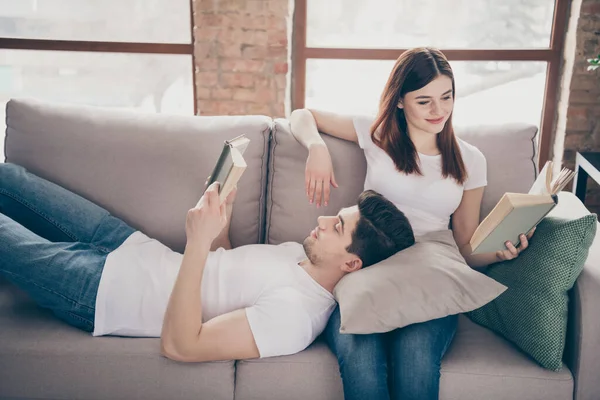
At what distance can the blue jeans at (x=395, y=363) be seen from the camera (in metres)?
1.39

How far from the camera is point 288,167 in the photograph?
6.38ft

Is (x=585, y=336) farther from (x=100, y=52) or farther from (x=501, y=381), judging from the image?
(x=100, y=52)

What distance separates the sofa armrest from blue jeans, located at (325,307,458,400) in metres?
0.33

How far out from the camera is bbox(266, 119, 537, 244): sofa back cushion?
74.7 inches

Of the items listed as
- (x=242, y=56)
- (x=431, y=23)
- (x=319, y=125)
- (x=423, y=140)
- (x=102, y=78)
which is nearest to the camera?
(x=423, y=140)

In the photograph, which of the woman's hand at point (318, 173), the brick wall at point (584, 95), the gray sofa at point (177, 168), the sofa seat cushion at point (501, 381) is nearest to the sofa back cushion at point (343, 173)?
the gray sofa at point (177, 168)

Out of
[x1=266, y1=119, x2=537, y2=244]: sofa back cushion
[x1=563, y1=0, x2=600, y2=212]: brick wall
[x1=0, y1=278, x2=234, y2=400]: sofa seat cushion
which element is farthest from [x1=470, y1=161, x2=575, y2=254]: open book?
[x1=563, y1=0, x2=600, y2=212]: brick wall

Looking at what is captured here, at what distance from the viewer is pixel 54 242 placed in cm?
174

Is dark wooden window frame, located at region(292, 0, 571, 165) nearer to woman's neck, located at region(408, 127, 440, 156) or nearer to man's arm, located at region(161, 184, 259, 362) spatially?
woman's neck, located at region(408, 127, 440, 156)

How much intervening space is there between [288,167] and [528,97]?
62.4 inches

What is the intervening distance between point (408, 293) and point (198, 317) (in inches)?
20.0

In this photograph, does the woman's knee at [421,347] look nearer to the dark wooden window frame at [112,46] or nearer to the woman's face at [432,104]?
the woman's face at [432,104]

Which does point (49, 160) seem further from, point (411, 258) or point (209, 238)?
point (411, 258)

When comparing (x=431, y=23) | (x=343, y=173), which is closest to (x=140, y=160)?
(x=343, y=173)
